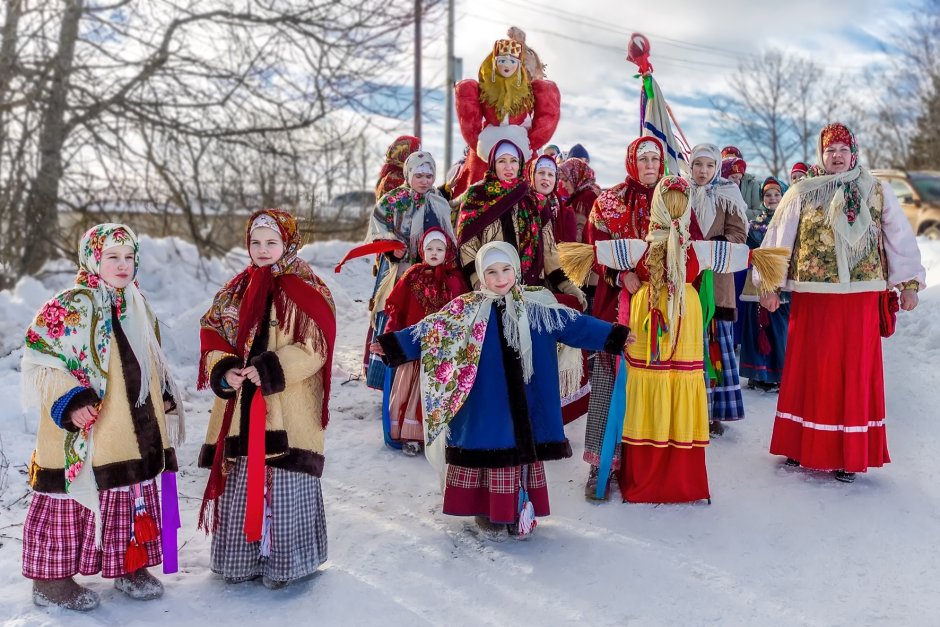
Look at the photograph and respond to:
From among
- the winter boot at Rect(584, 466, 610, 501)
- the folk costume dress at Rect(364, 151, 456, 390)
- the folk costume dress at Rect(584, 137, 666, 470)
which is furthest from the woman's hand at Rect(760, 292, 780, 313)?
the folk costume dress at Rect(364, 151, 456, 390)

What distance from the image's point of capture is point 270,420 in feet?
10.8

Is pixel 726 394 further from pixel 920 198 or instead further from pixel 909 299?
pixel 920 198

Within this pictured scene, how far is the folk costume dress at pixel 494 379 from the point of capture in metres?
3.71

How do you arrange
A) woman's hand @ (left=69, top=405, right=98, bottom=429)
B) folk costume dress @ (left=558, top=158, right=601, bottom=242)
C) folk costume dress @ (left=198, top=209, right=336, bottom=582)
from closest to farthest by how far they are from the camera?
woman's hand @ (left=69, top=405, right=98, bottom=429) < folk costume dress @ (left=198, top=209, right=336, bottom=582) < folk costume dress @ (left=558, top=158, right=601, bottom=242)

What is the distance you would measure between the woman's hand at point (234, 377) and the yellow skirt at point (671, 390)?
2150 mm

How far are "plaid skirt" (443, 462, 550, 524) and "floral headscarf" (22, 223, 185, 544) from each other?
1551 mm

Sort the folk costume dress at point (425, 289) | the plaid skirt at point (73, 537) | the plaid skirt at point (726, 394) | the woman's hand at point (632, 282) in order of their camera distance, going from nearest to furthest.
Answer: the plaid skirt at point (73, 537) → the woman's hand at point (632, 282) → the folk costume dress at point (425, 289) → the plaid skirt at point (726, 394)

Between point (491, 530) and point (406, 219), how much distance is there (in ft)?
7.66

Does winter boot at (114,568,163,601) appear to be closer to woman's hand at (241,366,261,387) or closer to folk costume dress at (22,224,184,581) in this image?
folk costume dress at (22,224,184,581)

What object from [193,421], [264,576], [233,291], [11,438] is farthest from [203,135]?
[264,576]

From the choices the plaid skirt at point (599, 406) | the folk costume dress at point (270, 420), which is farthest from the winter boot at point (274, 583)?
the plaid skirt at point (599, 406)

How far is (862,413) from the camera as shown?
438 centimetres

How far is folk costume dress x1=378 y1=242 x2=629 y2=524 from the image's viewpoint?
3.71 meters

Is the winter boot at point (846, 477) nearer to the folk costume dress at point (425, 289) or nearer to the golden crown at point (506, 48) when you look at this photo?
the folk costume dress at point (425, 289)
